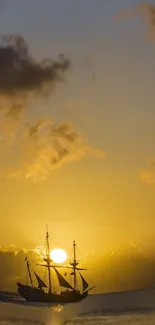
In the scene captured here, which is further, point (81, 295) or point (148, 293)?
point (81, 295)

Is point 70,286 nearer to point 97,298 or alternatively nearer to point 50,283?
point 50,283

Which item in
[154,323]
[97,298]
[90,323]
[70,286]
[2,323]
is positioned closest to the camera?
[154,323]

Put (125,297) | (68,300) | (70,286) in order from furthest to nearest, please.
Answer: (70,286), (68,300), (125,297)

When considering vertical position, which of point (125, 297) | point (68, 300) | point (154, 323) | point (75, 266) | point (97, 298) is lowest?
point (154, 323)

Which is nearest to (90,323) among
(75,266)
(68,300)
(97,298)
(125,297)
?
(125,297)

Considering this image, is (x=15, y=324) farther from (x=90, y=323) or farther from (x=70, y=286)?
(x=70, y=286)

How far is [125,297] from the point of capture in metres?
70.6

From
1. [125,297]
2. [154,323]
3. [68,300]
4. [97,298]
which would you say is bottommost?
[154,323]

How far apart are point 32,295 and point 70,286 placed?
15.5 meters

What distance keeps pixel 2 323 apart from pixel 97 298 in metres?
71.9

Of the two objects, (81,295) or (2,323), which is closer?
(2,323)

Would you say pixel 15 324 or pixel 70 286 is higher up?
pixel 70 286

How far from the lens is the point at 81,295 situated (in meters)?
187

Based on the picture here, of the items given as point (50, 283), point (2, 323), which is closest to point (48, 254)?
point (50, 283)
